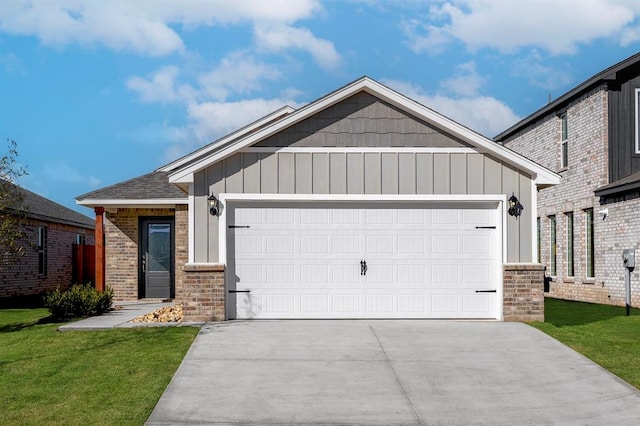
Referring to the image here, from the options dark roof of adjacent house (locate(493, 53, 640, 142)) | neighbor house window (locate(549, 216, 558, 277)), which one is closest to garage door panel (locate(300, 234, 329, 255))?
dark roof of adjacent house (locate(493, 53, 640, 142))

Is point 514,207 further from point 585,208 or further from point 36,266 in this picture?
point 36,266

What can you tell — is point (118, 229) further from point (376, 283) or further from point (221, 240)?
point (376, 283)

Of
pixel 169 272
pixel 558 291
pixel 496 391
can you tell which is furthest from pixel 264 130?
pixel 558 291

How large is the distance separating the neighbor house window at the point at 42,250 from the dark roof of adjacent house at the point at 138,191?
253 inches

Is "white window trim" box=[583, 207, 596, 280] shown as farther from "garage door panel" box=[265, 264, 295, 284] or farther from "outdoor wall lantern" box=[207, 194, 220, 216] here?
"outdoor wall lantern" box=[207, 194, 220, 216]

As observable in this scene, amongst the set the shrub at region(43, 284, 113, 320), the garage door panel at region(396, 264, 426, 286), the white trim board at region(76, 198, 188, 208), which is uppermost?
the white trim board at region(76, 198, 188, 208)

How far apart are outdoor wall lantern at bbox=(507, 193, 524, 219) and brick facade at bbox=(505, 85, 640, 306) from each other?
5931 millimetres

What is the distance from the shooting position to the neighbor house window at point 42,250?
23.5 meters

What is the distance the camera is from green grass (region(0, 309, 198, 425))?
23.7 feet

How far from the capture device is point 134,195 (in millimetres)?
17688

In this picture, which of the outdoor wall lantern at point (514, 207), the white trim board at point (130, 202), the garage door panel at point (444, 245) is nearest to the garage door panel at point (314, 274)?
the garage door panel at point (444, 245)

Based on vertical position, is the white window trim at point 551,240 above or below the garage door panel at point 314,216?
below

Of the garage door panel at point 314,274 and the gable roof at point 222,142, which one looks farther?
the gable roof at point 222,142

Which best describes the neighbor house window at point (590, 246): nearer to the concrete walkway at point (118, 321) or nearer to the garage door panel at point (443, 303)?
the garage door panel at point (443, 303)
